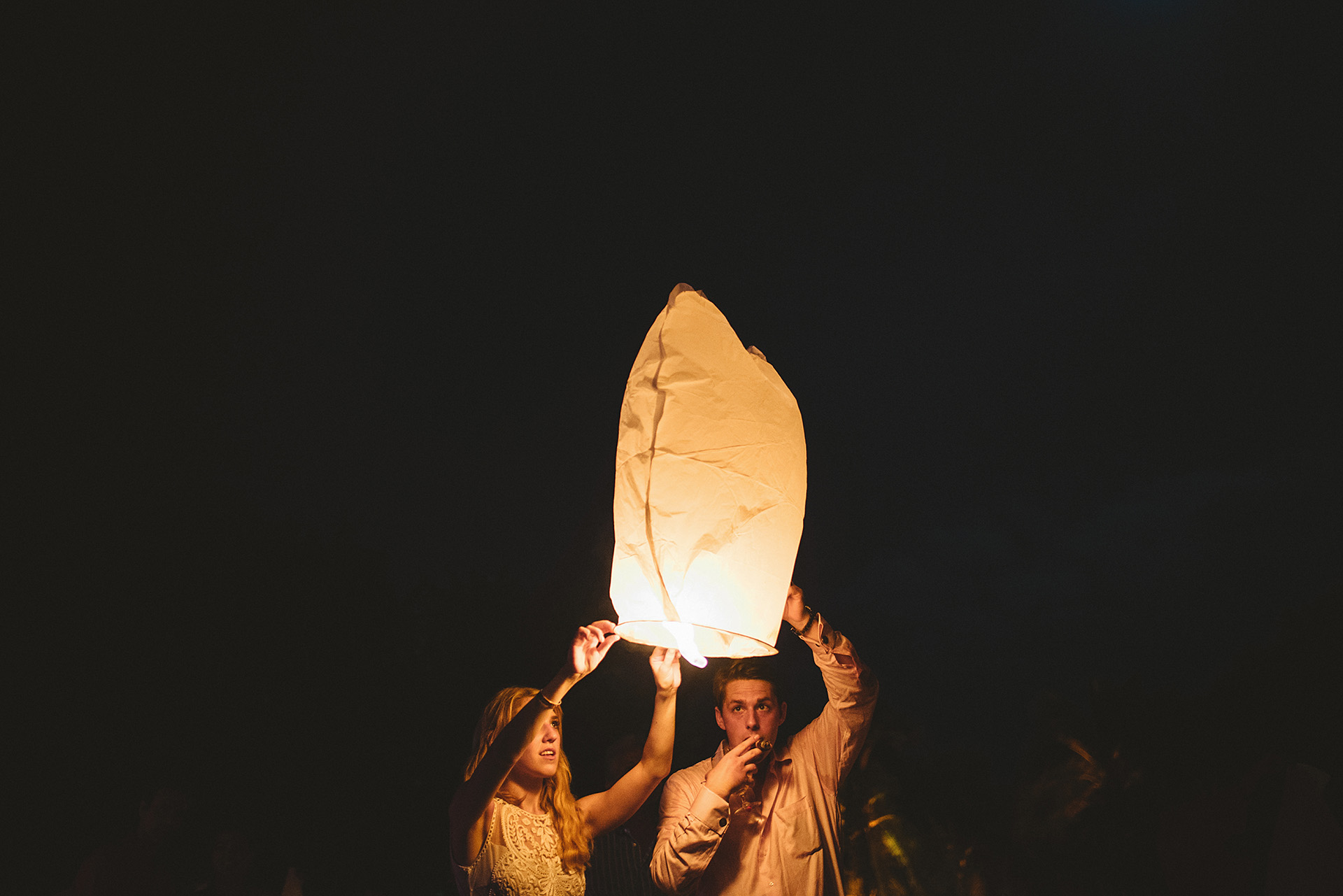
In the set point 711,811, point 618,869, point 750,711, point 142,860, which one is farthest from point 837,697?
point 142,860

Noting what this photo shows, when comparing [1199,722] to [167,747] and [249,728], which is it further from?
[167,747]

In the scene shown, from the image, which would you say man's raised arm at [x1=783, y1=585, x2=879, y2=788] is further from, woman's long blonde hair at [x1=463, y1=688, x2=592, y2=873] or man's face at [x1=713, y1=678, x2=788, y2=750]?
woman's long blonde hair at [x1=463, y1=688, x2=592, y2=873]

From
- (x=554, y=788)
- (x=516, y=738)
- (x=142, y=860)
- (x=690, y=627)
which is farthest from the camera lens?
(x=142, y=860)

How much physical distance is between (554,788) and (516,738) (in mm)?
552

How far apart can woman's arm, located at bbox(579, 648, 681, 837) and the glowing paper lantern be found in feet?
1.42

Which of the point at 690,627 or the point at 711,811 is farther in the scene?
the point at 711,811

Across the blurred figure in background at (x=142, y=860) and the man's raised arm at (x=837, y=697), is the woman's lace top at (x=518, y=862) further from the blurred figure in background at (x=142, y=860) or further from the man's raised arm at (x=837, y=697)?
the blurred figure in background at (x=142, y=860)

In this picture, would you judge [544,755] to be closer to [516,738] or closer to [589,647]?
[516,738]

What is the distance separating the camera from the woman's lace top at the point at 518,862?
6.24ft

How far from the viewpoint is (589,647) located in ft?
5.96

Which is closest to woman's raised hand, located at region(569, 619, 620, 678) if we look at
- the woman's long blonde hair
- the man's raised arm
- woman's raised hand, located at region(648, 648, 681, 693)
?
woman's raised hand, located at region(648, 648, 681, 693)

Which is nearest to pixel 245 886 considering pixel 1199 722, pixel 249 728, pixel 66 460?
pixel 249 728

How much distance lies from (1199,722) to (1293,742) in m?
0.49

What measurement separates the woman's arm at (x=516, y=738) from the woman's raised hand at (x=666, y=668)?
33 cm
